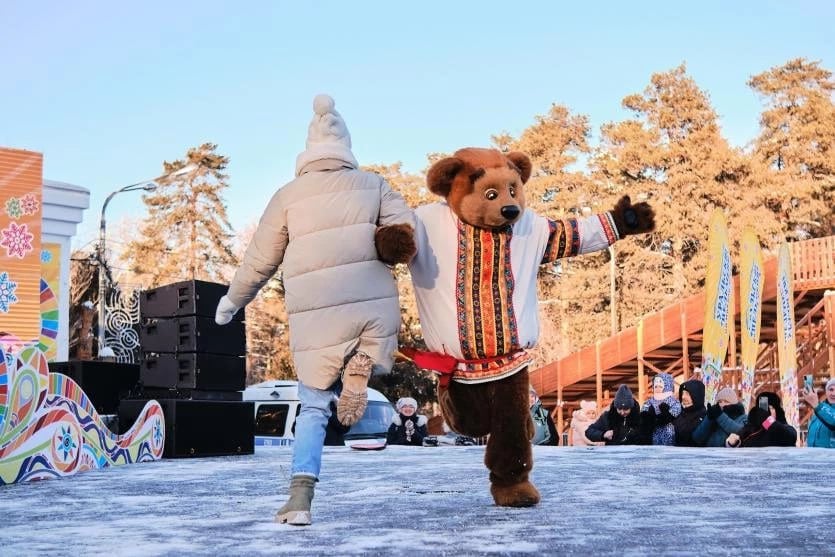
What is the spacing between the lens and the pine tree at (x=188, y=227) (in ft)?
150

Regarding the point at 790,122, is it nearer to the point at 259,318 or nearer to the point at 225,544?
the point at 259,318

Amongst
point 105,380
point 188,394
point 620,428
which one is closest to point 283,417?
point 105,380

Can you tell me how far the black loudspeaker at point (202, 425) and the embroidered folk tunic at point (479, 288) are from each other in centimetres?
521

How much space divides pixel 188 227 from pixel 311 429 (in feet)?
144

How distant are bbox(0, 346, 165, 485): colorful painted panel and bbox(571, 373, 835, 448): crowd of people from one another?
455cm

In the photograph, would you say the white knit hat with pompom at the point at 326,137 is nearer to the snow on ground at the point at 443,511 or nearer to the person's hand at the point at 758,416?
the snow on ground at the point at 443,511

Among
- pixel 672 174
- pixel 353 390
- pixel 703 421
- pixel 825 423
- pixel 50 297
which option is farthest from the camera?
pixel 672 174

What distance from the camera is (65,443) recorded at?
24.0ft

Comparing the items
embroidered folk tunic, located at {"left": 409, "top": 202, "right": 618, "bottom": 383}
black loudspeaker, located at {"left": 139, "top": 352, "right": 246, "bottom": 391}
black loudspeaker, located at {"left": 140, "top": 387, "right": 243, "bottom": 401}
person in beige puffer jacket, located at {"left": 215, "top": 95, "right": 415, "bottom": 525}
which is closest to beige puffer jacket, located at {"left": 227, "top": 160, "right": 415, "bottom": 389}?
person in beige puffer jacket, located at {"left": 215, "top": 95, "right": 415, "bottom": 525}

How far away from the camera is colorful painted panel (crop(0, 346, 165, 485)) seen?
6590 mm

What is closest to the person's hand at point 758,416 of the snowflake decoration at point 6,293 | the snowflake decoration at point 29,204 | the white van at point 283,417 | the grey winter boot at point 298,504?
the grey winter boot at point 298,504

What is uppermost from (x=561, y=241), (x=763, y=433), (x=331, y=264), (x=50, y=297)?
(x=50, y=297)

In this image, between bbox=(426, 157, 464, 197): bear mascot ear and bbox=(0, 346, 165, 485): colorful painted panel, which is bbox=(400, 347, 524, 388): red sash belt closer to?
bbox=(426, 157, 464, 197): bear mascot ear

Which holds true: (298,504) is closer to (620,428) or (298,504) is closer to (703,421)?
(703,421)
